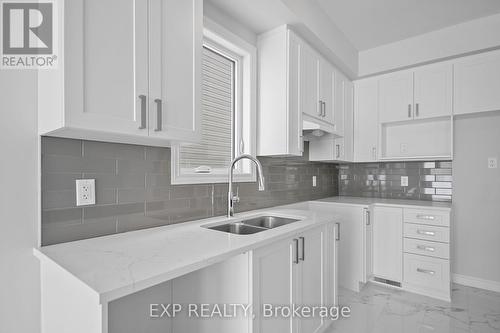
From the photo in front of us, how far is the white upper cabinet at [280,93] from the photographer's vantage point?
2160mm

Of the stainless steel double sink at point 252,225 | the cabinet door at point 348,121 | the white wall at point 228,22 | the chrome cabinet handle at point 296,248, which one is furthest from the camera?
the cabinet door at point 348,121

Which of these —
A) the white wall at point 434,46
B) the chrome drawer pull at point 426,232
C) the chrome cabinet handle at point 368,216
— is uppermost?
the white wall at point 434,46

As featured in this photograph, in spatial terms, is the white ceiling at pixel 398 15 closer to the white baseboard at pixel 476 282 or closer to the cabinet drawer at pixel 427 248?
the cabinet drawer at pixel 427 248

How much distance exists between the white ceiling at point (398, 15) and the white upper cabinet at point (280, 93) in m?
0.58

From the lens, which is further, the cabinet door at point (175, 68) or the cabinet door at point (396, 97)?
the cabinet door at point (396, 97)

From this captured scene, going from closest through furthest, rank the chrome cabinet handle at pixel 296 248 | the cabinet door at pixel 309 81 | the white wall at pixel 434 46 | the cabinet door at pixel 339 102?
1. the chrome cabinet handle at pixel 296 248
2. the cabinet door at pixel 309 81
3. the white wall at pixel 434 46
4. the cabinet door at pixel 339 102

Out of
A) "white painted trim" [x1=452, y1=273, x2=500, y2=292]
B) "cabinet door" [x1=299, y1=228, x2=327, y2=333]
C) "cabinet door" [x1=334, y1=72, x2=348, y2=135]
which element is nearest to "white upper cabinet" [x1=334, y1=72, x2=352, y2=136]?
"cabinet door" [x1=334, y1=72, x2=348, y2=135]

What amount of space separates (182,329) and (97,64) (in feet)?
4.78

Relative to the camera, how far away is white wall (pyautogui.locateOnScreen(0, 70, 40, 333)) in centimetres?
106

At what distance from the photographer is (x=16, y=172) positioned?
3.58ft

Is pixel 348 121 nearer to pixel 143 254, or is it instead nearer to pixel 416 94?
pixel 416 94

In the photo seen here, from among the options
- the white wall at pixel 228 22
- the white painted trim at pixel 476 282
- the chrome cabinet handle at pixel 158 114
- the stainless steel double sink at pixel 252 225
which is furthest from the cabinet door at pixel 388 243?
the chrome cabinet handle at pixel 158 114

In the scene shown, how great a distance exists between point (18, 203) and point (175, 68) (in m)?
0.90

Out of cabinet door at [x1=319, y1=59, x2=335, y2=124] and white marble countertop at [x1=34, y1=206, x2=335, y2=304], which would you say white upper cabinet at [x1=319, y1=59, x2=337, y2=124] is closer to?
cabinet door at [x1=319, y1=59, x2=335, y2=124]
